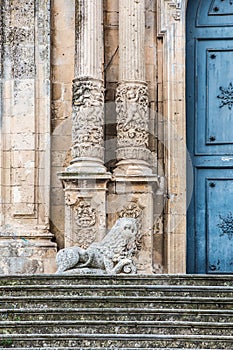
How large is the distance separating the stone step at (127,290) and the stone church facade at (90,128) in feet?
8.03

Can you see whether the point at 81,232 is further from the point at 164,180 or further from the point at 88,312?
the point at 88,312

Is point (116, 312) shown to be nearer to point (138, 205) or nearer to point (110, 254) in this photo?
point (110, 254)

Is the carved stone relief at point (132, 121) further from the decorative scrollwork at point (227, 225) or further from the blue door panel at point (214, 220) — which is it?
the decorative scrollwork at point (227, 225)

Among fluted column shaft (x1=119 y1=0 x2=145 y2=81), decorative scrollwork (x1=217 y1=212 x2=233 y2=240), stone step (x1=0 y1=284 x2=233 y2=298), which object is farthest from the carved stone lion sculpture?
fluted column shaft (x1=119 y1=0 x2=145 y2=81)

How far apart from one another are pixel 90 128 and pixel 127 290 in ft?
10.5

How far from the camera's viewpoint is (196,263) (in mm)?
14031

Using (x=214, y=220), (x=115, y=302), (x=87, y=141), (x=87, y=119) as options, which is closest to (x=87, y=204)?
(x=87, y=141)

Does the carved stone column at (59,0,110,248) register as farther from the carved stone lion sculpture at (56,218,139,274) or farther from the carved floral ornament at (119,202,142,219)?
the carved stone lion sculpture at (56,218,139,274)

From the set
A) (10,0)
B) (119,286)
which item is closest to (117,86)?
(10,0)

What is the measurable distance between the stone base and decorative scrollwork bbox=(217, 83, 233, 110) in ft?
9.25

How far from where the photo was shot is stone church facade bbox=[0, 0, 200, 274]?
527 inches

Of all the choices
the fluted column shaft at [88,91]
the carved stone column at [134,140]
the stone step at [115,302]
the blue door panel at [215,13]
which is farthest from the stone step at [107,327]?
the blue door panel at [215,13]

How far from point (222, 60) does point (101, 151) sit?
2.05m

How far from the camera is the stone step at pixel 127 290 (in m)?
10.8
